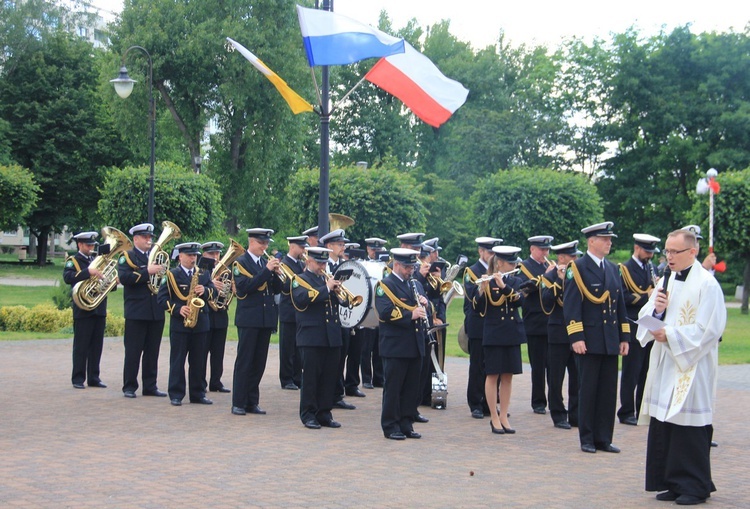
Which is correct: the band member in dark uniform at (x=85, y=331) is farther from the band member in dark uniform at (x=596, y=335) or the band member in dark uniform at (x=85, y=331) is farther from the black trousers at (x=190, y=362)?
the band member in dark uniform at (x=596, y=335)

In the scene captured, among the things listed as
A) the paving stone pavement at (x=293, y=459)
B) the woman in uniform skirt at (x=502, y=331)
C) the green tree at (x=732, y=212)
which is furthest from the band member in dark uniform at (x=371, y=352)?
the green tree at (x=732, y=212)

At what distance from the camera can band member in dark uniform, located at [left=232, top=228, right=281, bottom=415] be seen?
12.0 m

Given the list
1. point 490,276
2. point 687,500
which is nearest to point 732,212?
point 490,276

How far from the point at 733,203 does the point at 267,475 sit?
3220 centimetres

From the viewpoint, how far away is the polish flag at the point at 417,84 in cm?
1585

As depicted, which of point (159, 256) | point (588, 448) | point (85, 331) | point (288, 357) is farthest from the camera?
point (288, 357)

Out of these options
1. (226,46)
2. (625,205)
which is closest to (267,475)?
(226,46)

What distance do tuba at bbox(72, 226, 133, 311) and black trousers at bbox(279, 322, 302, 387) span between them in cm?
253

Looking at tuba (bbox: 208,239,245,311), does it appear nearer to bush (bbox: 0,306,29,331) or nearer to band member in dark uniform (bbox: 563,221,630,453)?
band member in dark uniform (bbox: 563,221,630,453)

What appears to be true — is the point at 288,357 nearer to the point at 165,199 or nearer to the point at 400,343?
the point at 400,343

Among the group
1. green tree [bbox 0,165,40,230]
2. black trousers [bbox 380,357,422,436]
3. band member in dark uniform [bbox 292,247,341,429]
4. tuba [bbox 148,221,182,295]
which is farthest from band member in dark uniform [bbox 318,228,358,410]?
green tree [bbox 0,165,40,230]

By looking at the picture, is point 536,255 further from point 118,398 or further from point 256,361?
point 118,398

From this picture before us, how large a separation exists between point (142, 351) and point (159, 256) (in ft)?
4.33

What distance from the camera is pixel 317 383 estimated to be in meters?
11.3
